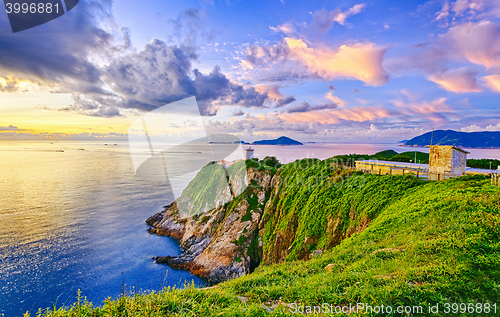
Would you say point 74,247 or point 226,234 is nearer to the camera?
point 226,234

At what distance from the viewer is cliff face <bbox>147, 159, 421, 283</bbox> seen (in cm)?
1516

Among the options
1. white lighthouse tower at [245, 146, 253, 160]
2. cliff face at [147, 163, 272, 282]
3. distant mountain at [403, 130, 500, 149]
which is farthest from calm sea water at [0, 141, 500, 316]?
distant mountain at [403, 130, 500, 149]

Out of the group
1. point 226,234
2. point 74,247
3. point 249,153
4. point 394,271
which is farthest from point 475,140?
point 74,247

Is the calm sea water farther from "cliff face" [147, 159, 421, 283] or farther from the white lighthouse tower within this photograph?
the white lighthouse tower

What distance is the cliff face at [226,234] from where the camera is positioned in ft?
85.2

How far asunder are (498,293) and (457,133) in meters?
94.5

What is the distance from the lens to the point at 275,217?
85.7 ft

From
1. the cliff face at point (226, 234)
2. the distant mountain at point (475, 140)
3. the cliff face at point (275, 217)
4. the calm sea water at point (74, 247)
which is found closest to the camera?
the cliff face at point (275, 217)

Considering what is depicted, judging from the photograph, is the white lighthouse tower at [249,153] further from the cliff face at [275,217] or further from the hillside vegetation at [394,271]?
the hillside vegetation at [394,271]

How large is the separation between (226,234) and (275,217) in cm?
828

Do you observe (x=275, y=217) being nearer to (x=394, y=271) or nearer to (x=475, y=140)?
(x=394, y=271)

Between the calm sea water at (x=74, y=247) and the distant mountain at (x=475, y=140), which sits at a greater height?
the distant mountain at (x=475, y=140)

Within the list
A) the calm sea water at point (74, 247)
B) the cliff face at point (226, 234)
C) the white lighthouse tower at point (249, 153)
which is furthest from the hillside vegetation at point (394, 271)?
the white lighthouse tower at point (249, 153)

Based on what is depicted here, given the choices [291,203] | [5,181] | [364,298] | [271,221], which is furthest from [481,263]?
[5,181]
